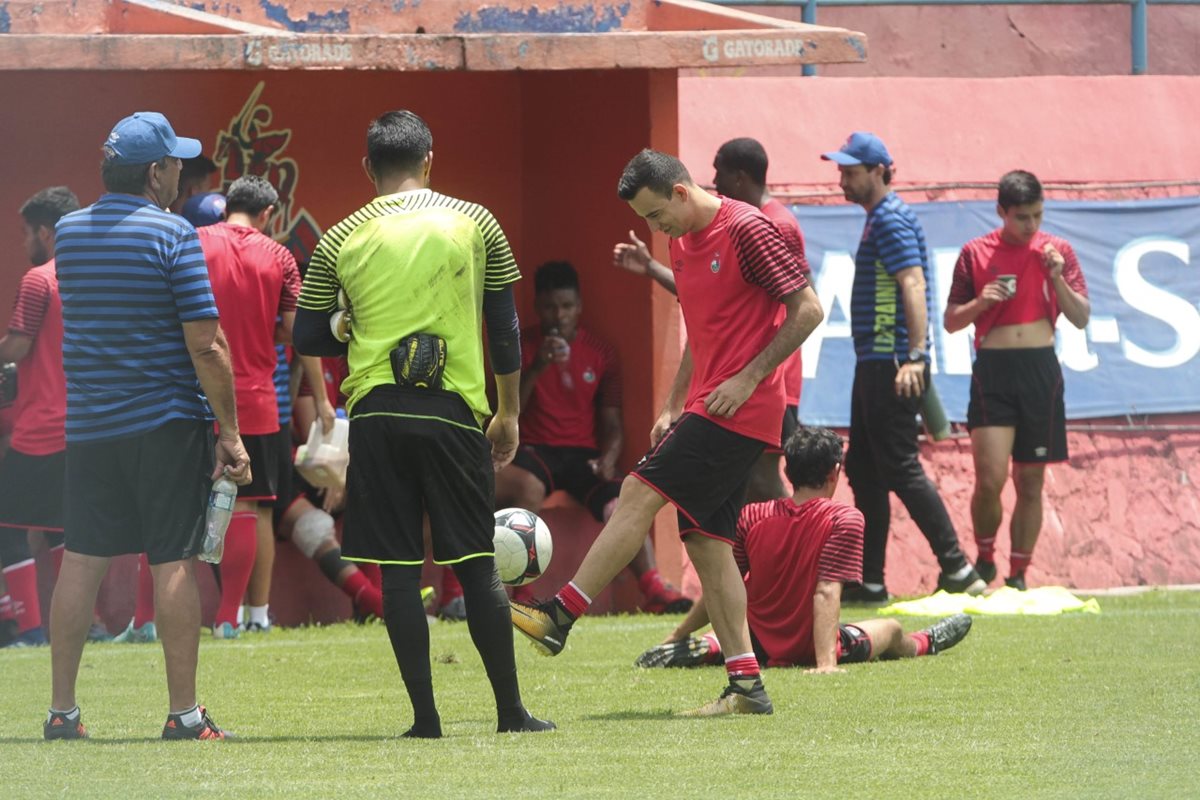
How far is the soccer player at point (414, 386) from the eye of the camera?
21.4 feet

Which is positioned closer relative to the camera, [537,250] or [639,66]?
[639,66]

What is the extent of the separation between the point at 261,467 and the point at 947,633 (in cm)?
351

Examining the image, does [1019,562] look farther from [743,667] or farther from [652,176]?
[652,176]

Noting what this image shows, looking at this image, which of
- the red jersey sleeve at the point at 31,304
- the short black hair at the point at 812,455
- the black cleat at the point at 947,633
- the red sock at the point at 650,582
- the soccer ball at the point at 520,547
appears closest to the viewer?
the soccer ball at the point at 520,547

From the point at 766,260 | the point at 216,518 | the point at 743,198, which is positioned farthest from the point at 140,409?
the point at 743,198

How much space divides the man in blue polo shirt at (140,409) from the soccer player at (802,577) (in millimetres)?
2480

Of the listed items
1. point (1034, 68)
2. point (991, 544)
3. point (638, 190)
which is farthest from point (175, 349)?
point (1034, 68)

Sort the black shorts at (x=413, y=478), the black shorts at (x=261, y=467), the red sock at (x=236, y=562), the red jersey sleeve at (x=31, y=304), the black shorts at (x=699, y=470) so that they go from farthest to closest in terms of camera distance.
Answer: the black shorts at (x=261, y=467)
the red sock at (x=236, y=562)
the red jersey sleeve at (x=31, y=304)
the black shorts at (x=699, y=470)
the black shorts at (x=413, y=478)

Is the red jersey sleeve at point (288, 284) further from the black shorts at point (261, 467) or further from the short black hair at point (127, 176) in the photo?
the short black hair at point (127, 176)

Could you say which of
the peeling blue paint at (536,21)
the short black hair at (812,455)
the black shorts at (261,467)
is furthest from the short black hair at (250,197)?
the short black hair at (812,455)

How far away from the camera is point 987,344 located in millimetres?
11898

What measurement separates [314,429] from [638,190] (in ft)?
13.3

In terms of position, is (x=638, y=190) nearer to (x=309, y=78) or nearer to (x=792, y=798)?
(x=792, y=798)

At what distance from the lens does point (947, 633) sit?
9.07 meters
